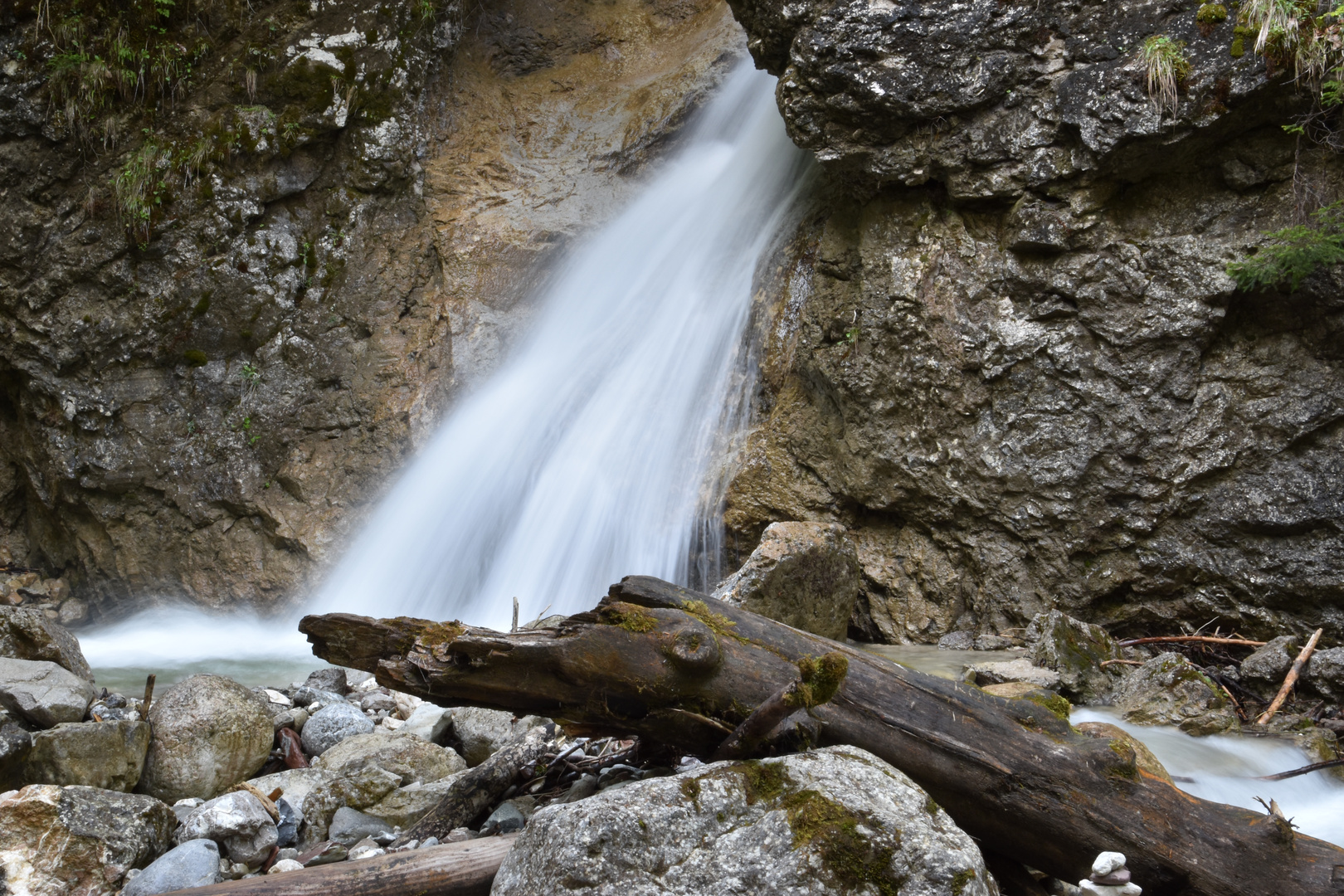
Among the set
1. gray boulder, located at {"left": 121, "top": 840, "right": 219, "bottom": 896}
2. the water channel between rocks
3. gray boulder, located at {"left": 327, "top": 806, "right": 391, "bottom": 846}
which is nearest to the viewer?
gray boulder, located at {"left": 121, "top": 840, "right": 219, "bottom": 896}

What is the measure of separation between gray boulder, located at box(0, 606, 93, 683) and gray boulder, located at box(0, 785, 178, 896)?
1754 millimetres

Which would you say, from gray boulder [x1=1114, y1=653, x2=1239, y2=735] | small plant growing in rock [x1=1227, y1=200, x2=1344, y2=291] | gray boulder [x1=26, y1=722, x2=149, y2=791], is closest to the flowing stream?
gray boulder [x1=1114, y1=653, x2=1239, y2=735]

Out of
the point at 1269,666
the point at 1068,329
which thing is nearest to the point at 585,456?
the point at 1068,329

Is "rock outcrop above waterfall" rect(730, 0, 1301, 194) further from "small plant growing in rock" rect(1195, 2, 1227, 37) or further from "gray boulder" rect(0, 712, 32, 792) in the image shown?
"gray boulder" rect(0, 712, 32, 792)

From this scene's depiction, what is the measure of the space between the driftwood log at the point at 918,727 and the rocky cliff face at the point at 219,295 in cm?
636

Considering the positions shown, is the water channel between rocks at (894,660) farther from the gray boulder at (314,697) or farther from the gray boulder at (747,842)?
the gray boulder at (747,842)

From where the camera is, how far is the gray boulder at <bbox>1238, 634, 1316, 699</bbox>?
481cm

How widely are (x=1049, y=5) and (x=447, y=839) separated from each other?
6.07 metres

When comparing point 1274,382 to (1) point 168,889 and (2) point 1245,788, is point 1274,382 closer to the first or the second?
(2) point 1245,788

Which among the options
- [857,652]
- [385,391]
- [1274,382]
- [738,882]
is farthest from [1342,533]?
[385,391]

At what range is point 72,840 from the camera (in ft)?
9.39

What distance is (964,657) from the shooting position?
526 centimetres

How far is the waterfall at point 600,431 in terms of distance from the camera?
6.91 metres

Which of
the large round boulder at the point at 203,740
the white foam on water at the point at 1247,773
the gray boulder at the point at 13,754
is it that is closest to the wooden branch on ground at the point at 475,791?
the large round boulder at the point at 203,740
